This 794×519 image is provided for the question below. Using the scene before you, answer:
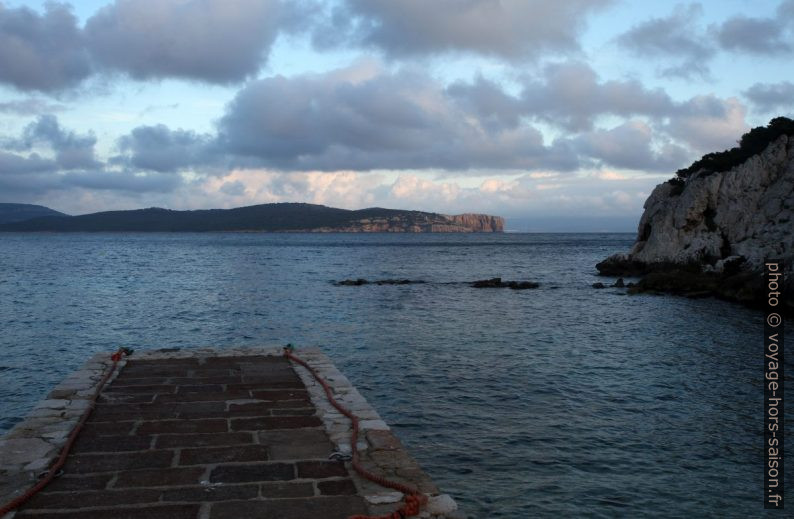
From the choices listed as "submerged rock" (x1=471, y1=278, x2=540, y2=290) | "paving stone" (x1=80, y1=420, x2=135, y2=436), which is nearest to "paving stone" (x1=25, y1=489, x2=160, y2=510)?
"paving stone" (x1=80, y1=420, x2=135, y2=436)

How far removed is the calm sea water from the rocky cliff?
383cm

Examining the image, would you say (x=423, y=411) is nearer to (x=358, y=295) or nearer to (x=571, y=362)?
(x=571, y=362)

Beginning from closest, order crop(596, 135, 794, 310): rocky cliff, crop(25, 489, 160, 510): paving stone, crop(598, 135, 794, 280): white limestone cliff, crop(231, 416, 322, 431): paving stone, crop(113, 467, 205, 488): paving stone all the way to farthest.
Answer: crop(25, 489, 160, 510): paving stone < crop(113, 467, 205, 488): paving stone < crop(231, 416, 322, 431): paving stone < crop(596, 135, 794, 310): rocky cliff < crop(598, 135, 794, 280): white limestone cliff

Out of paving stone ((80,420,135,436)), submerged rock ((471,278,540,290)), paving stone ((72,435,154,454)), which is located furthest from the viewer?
submerged rock ((471,278,540,290))

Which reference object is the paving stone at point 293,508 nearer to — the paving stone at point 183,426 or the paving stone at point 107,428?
the paving stone at point 183,426

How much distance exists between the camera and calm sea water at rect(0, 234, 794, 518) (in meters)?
10.9

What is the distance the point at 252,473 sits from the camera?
7.03 metres

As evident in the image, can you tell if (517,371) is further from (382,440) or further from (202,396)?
(382,440)

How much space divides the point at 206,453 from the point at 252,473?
92cm

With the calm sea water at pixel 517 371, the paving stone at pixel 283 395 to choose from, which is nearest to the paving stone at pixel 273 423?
the paving stone at pixel 283 395

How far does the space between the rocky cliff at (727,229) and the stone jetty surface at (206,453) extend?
3330cm

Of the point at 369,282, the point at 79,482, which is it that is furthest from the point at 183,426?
the point at 369,282

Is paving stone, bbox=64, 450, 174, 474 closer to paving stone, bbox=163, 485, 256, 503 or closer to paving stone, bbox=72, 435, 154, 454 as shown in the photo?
paving stone, bbox=72, 435, 154, 454

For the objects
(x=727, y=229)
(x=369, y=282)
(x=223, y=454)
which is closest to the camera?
(x=223, y=454)
